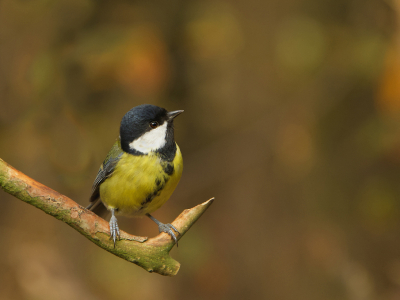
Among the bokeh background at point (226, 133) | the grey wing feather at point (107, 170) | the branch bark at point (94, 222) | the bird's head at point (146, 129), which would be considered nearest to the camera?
the branch bark at point (94, 222)

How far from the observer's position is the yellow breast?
1820 mm

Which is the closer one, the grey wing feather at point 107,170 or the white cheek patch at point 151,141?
the white cheek patch at point 151,141

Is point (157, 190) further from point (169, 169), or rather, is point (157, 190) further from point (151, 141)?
point (151, 141)

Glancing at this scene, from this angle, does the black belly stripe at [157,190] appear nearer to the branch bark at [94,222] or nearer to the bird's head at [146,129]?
the bird's head at [146,129]

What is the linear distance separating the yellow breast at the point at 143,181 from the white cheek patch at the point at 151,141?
1.6 inches

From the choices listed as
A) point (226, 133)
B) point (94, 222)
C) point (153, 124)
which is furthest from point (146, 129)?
point (226, 133)

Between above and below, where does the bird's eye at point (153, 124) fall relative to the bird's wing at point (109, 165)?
above

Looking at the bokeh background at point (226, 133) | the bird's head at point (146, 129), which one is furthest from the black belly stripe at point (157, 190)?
the bokeh background at point (226, 133)

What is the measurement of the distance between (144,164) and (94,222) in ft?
1.43

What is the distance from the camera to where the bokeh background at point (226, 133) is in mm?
3111

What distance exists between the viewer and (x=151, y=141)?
1.89 m

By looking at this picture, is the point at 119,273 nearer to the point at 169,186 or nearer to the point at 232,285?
the point at 232,285

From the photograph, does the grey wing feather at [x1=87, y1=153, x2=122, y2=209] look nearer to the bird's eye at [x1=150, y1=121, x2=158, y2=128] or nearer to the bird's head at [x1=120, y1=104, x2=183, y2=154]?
the bird's head at [x1=120, y1=104, x2=183, y2=154]

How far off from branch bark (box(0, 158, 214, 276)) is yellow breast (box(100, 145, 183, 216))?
286 millimetres
